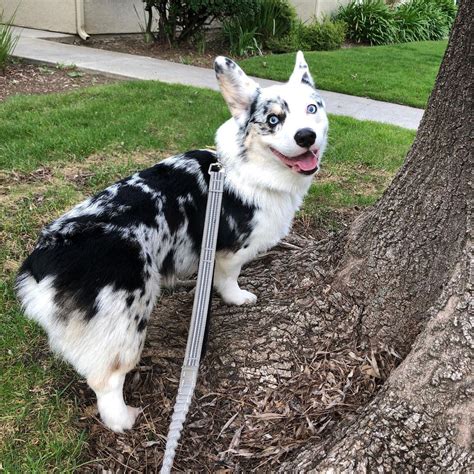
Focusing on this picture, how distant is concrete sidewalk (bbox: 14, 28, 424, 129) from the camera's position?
7488mm

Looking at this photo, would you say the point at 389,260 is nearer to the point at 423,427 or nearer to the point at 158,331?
the point at 423,427

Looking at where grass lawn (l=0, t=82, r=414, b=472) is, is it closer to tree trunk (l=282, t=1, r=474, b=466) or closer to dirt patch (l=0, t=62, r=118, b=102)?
dirt patch (l=0, t=62, r=118, b=102)

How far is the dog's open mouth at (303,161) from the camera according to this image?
272 cm

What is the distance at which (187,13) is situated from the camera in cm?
1037

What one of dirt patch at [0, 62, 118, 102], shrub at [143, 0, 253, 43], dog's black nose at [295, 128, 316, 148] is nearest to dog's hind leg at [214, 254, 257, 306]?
dog's black nose at [295, 128, 316, 148]

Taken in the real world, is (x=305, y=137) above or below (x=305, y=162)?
above

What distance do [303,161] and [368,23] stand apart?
13.4 metres

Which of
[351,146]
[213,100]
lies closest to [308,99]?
[351,146]

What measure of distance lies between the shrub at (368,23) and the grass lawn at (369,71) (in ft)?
6.76

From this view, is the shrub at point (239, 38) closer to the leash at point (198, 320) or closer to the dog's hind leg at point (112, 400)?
the leash at point (198, 320)

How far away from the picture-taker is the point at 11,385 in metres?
2.62

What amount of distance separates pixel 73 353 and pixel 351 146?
4403mm

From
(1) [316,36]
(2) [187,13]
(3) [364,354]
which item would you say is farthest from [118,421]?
(1) [316,36]

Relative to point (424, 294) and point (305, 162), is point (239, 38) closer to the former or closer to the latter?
point (305, 162)
